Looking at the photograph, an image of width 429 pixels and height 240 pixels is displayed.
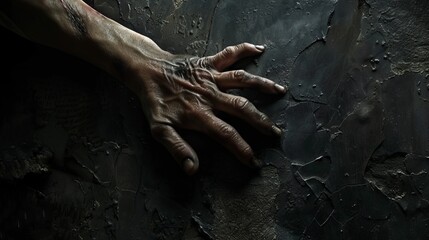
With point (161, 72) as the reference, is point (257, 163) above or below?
below

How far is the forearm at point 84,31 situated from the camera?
5.04 ft

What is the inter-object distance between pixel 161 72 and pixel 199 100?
0.14 metres

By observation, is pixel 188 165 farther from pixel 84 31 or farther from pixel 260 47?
pixel 84 31

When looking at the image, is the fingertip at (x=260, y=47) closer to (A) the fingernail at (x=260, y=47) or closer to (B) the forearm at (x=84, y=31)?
(A) the fingernail at (x=260, y=47)

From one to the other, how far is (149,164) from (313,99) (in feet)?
1.61

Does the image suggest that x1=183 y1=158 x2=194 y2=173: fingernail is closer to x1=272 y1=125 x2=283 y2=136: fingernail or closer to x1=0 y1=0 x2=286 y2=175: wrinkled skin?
x1=0 y1=0 x2=286 y2=175: wrinkled skin

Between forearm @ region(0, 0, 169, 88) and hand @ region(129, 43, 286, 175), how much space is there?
0.07 m

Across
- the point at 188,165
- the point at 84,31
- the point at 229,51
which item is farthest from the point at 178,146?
the point at 84,31

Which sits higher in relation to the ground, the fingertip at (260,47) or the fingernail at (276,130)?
the fingertip at (260,47)

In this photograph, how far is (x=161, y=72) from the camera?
58.8 inches

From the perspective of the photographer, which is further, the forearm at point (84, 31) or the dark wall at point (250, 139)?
the forearm at point (84, 31)

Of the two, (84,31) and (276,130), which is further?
(84,31)

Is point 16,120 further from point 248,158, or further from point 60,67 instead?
point 248,158

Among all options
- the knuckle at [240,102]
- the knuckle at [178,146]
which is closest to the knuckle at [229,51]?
the knuckle at [240,102]
